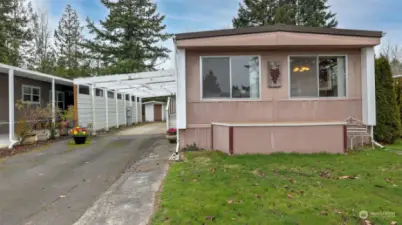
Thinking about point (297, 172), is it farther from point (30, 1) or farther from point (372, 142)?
point (30, 1)

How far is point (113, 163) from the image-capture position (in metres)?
8.03

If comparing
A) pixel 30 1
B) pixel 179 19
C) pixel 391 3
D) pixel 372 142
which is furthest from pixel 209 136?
pixel 30 1

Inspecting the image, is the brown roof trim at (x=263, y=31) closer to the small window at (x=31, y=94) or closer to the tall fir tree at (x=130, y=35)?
the small window at (x=31, y=94)

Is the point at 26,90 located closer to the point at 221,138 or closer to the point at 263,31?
the point at 221,138

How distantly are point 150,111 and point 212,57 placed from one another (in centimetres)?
2505

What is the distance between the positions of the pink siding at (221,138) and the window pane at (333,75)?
3417mm

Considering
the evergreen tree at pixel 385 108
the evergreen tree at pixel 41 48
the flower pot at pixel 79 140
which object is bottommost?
the flower pot at pixel 79 140

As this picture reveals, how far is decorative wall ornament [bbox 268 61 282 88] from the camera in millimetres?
8961

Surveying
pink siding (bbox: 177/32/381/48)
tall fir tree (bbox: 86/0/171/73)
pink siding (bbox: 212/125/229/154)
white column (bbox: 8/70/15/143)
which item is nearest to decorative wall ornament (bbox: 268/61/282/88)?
pink siding (bbox: 177/32/381/48)

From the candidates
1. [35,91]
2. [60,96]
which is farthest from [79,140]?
[60,96]

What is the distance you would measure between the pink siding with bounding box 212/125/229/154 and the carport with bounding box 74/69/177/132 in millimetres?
4402

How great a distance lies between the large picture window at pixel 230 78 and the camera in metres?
8.95

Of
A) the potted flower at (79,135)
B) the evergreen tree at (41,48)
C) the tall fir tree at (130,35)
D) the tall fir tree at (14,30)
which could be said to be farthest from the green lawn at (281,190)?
the evergreen tree at (41,48)

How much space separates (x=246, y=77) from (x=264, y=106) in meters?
1.01
